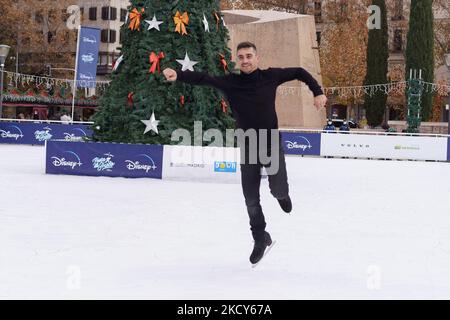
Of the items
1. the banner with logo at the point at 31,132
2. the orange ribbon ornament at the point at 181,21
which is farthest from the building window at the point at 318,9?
the orange ribbon ornament at the point at 181,21

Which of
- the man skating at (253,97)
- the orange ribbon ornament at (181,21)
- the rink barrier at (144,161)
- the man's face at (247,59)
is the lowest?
the rink barrier at (144,161)

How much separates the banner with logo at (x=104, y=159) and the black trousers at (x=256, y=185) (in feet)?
35.1

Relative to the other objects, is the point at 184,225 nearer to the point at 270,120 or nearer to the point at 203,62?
the point at 270,120

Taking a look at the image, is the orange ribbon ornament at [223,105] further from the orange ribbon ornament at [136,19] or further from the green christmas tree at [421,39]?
the green christmas tree at [421,39]

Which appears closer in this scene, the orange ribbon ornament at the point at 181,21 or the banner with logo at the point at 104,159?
the banner with logo at the point at 104,159

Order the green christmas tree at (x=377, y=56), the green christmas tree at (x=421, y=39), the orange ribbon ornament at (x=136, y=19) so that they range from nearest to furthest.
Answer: the orange ribbon ornament at (x=136, y=19), the green christmas tree at (x=421, y=39), the green christmas tree at (x=377, y=56)

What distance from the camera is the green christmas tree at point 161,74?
1859cm

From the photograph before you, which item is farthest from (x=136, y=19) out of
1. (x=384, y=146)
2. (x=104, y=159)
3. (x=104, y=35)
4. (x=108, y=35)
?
(x=104, y=35)

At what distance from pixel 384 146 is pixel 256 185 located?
24.0 m

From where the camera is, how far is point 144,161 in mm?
17875

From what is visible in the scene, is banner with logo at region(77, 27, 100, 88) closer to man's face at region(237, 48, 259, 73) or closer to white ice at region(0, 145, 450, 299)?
white ice at region(0, 145, 450, 299)

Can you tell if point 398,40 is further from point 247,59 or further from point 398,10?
point 247,59

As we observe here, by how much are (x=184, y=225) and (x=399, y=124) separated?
131 ft

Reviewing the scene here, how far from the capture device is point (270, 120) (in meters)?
6.82
